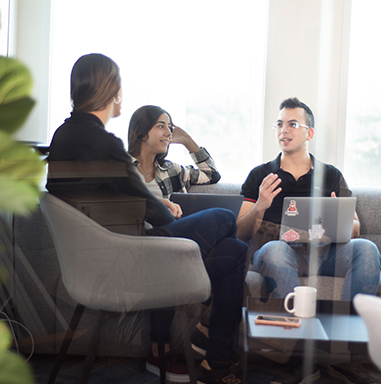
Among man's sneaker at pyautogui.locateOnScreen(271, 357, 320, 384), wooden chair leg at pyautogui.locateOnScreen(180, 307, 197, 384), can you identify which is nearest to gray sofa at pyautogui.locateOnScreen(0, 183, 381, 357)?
wooden chair leg at pyautogui.locateOnScreen(180, 307, 197, 384)

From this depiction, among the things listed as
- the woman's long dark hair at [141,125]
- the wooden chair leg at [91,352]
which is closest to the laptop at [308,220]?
the woman's long dark hair at [141,125]

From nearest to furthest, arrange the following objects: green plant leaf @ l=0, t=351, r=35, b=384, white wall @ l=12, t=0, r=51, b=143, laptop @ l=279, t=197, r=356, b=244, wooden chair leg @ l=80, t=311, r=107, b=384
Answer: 1. green plant leaf @ l=0, t=351, r=35, b=384
2. white wall @ l=12, t=0, r=51, b=143
3. wooden chair leg @ l=80, t=311, r=107, b=384
4. laptop @ l=279, t=197, r=356, b=244

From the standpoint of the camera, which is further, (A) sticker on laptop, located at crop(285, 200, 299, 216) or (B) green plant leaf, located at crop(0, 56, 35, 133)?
(A) sticker on laptop, located at crop(285, 200, 299, 216)

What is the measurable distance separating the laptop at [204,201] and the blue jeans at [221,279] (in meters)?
0.02

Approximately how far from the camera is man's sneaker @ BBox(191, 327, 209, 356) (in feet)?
3.56

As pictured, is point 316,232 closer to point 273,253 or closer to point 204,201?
point 273,253

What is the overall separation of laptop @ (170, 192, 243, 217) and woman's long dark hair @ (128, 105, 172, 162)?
0.13m

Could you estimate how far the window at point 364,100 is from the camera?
112 cm

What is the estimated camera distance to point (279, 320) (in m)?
1.08

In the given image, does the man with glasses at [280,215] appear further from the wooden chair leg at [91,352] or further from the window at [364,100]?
the wooden chair leg at [91,352]

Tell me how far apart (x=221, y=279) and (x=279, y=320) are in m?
0.20

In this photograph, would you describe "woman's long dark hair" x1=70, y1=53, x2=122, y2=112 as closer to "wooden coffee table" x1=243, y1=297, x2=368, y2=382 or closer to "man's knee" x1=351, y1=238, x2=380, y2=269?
"wooden coffee table" x1=243, y1=297, x2=368, y2=382

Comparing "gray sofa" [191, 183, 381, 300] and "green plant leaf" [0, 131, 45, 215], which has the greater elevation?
"green plant leaf" [0, 131, 45, 215]

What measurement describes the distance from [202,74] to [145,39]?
0.19m
